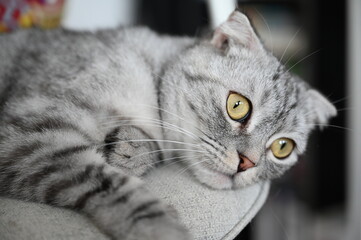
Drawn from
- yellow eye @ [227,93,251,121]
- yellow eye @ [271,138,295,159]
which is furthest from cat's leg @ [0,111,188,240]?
yellow eye @ [271,138,295,159]

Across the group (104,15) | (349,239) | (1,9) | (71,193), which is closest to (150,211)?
(71,193)

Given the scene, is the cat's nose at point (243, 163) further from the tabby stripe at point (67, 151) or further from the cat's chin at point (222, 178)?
the tabby stripe at point (67, 151)

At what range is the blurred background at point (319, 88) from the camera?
8.85ft

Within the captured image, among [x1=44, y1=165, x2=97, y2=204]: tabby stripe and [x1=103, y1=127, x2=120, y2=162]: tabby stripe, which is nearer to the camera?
[x1=44, y1=165, x2=97, y2=204]: tabby stripe

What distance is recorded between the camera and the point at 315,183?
288cm

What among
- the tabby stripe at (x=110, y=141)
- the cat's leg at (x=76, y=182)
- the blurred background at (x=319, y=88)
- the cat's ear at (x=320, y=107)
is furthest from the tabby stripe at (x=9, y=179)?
the blurred background at (x=319, y=88)

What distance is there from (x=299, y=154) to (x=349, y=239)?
1902 millimetres

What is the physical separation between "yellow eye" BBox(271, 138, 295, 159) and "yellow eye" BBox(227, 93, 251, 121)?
0.16 meters

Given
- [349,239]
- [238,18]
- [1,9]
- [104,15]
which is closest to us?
[238,18]

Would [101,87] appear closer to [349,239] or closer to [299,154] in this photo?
[299,154]

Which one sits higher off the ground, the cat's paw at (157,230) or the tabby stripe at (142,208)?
the tabby stripe at (142,208)

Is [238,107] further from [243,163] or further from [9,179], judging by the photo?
[9,179]

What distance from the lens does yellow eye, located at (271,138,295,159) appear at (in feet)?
4.09

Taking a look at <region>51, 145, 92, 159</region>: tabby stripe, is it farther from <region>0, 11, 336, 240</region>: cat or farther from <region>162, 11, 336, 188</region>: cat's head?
<region>162, 11, 336, 188</region>: cat's head
